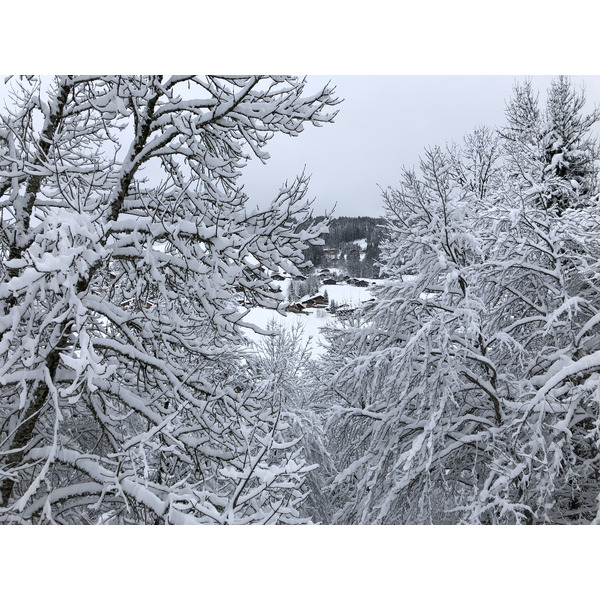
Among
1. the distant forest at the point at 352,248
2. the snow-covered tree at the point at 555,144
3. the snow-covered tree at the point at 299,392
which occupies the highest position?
the snow-covered tree at the point at 555,144

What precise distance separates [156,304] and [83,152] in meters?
1.71

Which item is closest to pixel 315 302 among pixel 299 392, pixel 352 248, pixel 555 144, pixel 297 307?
pixel 297 307

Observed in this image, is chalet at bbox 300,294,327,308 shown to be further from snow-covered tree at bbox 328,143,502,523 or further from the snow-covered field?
snow-covered tree at bbox 328,143,502,523

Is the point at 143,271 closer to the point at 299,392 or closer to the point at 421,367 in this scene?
the point at 421,367

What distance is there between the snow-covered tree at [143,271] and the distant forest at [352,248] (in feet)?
1.78

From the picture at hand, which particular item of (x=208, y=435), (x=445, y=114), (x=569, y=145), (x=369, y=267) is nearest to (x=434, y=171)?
(x=445, y=114)

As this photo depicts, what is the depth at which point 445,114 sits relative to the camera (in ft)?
12.2

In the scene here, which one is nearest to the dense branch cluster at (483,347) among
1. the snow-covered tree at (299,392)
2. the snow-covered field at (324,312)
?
the snow-covered field at (324,312)

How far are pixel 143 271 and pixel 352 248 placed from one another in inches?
67.2

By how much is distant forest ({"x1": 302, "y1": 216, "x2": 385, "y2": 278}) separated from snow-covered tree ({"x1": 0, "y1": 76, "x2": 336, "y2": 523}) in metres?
0.54

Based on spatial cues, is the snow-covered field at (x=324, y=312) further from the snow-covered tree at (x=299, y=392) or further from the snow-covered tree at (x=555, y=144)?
the snow-covered tree at (x=555, y=144)

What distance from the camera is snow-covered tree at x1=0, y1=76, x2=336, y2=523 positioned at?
2.46m

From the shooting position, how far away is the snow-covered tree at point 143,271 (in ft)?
8.05
